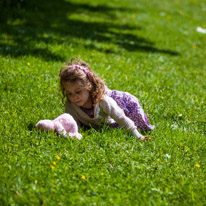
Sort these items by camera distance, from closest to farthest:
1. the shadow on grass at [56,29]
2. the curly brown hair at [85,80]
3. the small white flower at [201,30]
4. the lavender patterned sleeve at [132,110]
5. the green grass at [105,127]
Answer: the green grass at [105,127] < the curly brown hair at [85,80] < the lavender patterned sleeve at [132,110] < the shadow on grass at [56,29] < the small white flower at [201,30]

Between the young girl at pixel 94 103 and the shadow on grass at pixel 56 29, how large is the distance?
7.56ft

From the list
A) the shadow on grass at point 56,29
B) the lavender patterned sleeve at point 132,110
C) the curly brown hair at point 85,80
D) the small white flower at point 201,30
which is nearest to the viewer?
the curly brown hair at point 85,80

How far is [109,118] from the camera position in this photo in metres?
4.03

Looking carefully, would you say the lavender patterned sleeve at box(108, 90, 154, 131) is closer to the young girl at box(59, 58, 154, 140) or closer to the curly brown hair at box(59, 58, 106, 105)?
the young girl at box(59, 58, 154, 140)

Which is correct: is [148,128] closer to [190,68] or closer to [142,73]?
[142,73]

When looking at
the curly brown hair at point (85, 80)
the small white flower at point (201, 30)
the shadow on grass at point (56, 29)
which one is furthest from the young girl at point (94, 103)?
the small white flower at point (201, 30)

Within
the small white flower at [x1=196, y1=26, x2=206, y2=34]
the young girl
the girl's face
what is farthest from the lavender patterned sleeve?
the small white flower at [x1=196, y1=26, x2=206, y2=34]

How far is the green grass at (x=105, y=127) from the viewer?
2.90 metres

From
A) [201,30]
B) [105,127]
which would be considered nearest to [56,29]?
[201,30]

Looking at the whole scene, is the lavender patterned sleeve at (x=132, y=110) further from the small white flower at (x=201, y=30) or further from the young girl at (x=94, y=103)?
the small white flower at (x=201, y=30)

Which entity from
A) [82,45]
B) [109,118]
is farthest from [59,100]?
[82,45]

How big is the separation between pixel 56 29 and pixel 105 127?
15.5ft

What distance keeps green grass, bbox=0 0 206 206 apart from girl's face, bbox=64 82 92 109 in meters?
0.36

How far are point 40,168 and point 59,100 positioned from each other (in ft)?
5.74
